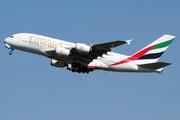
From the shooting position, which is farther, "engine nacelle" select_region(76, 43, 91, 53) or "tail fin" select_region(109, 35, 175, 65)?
"tail fin" select_region(109, 35, 175, 65)

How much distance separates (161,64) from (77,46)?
34.3 ft

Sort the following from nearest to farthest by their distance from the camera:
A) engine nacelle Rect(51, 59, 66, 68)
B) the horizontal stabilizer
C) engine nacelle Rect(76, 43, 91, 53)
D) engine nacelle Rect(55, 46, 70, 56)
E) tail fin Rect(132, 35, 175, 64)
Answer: engine nacelle Rect(76, 43, 91, 53), the horizontal stabilizer, engine nacelle Rect(55, 46, 70, 56), tail fin Rect(132, 35, 175, 64), engine nacelle Rect(51, 59, 66, 68)

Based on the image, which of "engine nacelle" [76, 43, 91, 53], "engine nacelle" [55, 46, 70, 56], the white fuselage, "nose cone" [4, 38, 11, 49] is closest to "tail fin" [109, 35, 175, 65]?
the white fuselage

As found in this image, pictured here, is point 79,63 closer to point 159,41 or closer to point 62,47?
point 62,47

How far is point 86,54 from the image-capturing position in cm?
3469

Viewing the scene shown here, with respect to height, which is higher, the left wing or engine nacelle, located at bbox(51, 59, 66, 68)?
the left wing

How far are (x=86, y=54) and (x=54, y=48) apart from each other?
4478mm

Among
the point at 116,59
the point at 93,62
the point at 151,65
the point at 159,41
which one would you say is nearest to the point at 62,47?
the point at 93,62

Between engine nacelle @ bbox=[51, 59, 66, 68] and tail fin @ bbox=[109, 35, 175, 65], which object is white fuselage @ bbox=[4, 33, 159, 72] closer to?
tail fin @ bbox=[109, 35, 175, 65]

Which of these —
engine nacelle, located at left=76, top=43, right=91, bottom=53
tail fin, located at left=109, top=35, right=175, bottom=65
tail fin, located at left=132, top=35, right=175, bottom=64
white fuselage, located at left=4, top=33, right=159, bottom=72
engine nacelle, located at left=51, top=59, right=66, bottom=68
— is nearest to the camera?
engine nacelle, located at left=76, top=43, right=91, bottom=53

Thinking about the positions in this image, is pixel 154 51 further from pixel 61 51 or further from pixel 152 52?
pixel 61 51

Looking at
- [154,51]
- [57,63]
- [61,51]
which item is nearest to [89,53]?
[61,51]

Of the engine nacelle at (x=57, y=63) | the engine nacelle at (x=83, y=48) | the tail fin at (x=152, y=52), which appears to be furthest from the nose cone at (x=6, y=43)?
the tail fin at (x=152, y=52)

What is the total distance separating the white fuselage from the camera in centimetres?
3625
